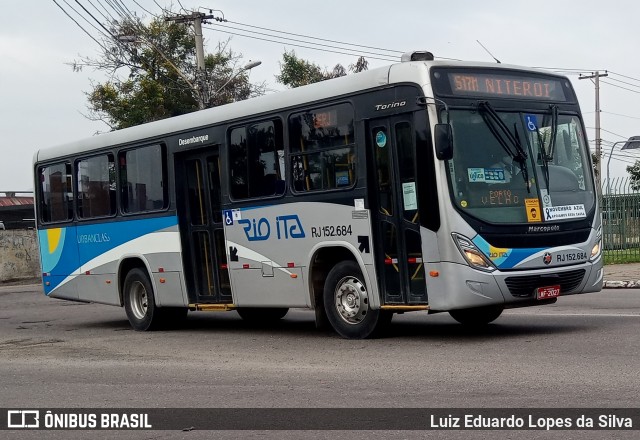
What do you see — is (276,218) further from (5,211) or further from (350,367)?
(5,211)

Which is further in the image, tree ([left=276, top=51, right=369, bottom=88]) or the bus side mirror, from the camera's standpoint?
tree ([left=276, top=51, right=369, bottom=88])

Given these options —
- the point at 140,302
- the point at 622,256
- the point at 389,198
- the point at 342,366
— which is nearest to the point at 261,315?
the point at 140,302

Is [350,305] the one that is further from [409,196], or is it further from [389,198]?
[409,196]

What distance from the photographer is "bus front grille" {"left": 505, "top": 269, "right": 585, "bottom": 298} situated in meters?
12.4

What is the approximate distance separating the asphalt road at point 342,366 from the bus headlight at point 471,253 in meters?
0.88

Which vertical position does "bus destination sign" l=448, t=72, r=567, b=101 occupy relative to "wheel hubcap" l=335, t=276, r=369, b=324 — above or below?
above

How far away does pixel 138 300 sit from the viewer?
17656mm

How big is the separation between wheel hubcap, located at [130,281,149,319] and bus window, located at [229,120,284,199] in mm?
3218

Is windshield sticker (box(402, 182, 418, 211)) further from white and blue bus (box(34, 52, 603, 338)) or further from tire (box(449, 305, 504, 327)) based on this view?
tire (box(449, 305, 504, 327))

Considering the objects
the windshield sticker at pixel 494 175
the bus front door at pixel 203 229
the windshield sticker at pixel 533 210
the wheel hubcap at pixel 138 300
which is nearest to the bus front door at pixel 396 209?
the windshield sticker at pixel 494 175

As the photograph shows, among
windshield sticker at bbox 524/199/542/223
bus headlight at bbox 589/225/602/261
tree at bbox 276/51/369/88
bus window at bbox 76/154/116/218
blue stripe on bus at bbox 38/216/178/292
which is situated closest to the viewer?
windshield sticker at bbox 524/199/542/223

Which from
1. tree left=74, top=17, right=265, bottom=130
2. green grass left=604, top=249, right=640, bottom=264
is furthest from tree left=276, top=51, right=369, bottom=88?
Answer: green grass left=604, top=249, right=640, bottom=264

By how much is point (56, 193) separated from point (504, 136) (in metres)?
9.47

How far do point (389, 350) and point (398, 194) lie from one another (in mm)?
1780
